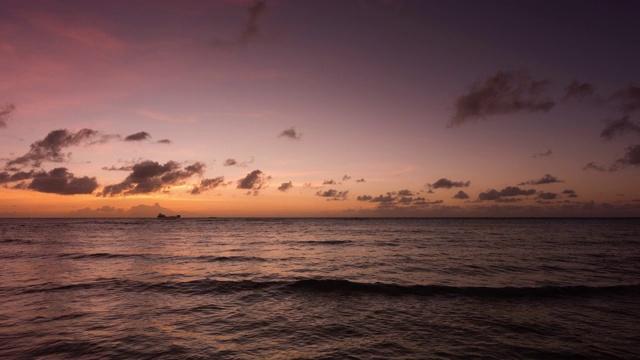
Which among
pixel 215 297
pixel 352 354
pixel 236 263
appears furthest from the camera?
pixel 236 263

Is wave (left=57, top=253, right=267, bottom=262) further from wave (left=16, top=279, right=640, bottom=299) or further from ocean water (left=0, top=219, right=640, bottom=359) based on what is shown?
wave (left=16, top=279, right=640, bottom=299)

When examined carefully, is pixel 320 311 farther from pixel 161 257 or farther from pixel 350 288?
pixel 161 257

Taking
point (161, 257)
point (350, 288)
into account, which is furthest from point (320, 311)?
point (161, 257)

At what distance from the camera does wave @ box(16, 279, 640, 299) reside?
71.5 ft

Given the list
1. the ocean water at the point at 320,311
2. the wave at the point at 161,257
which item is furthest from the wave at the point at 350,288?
the wave at the point at 161,257

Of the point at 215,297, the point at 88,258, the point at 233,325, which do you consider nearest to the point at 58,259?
the point at 88,258

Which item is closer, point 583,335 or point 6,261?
point 583,335

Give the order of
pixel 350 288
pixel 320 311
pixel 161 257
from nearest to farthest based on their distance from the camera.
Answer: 1. pixel 320 311
2. pixel 350 288
3. pixel 161 257

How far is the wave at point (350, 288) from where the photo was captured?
2180 cm

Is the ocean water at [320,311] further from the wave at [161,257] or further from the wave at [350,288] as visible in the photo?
the wave at [161,257]

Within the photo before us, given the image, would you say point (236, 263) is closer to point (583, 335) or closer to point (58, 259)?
point (58, 259)

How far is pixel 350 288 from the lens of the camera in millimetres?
23703

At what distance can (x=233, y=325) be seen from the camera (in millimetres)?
15211

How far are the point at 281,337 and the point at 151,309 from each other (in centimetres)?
825
